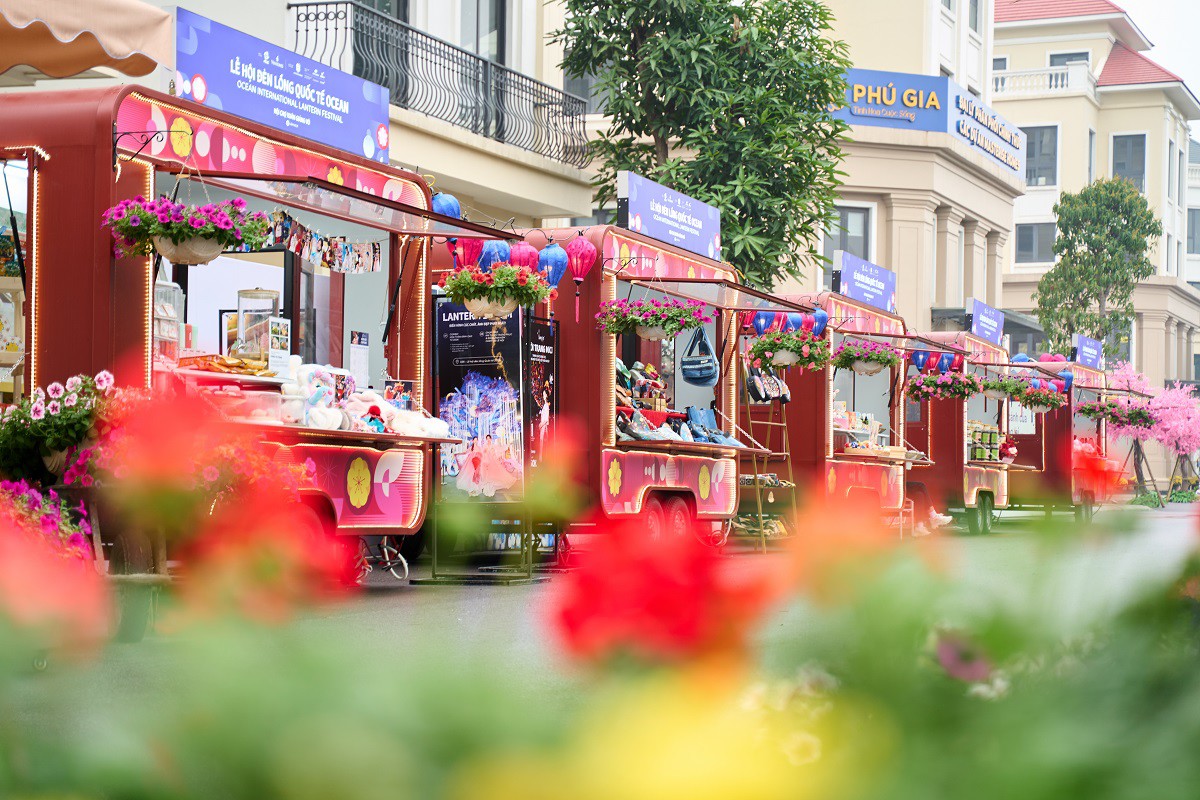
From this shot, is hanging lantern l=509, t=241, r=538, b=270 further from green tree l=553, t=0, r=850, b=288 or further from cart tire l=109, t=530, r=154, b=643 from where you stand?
green tree l=553, t=0, r=850, b=288

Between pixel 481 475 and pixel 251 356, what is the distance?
3.01m

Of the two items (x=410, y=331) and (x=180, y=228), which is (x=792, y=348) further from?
(x=180, y=228)

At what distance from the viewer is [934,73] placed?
3519cm

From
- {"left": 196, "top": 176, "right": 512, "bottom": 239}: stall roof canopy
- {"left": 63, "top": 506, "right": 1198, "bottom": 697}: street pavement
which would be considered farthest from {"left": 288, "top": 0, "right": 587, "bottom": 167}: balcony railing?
{"left": 63, "top": 506, "right": 1198, "bottom": 697}: street pavement

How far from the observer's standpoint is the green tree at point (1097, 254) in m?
44.4

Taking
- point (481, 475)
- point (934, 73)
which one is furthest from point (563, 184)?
point (934, 73)

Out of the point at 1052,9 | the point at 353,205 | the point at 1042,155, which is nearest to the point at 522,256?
the point at 353,205

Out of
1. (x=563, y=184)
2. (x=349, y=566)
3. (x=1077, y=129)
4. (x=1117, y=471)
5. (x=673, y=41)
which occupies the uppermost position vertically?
(x=1077, y=129)

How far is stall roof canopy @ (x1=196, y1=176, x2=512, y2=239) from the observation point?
32.9ft

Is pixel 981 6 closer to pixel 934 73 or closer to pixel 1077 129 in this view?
pixel 934 73

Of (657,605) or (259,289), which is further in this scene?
(259,289)

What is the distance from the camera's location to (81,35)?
25.4ft

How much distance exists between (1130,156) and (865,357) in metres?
43.5

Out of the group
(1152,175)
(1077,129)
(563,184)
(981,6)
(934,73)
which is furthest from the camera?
(1152,175)
